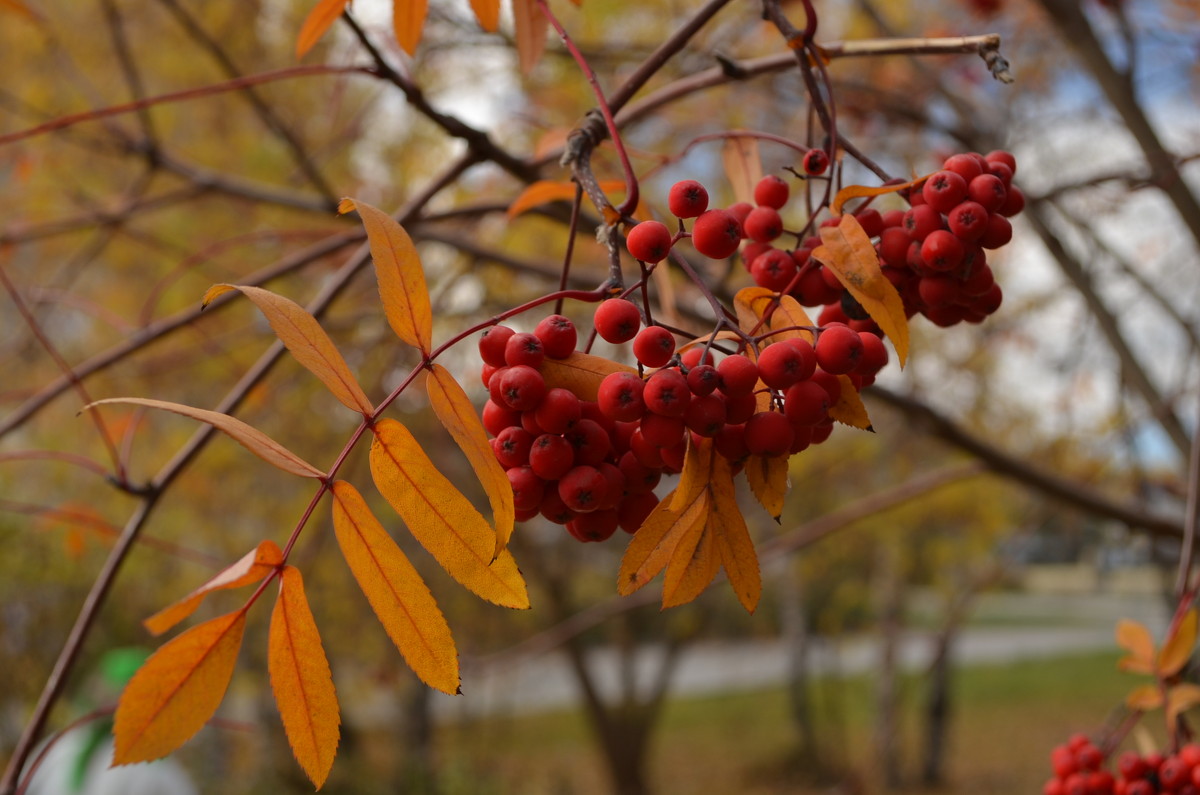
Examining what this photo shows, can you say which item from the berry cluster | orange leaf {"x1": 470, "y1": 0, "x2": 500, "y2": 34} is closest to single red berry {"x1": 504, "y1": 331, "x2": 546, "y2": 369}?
orange leaf {"x1": 470, "y1": 0, "x2": 500, "y2": 34}

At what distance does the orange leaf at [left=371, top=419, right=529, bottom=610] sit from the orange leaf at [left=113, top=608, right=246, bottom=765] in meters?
0.10

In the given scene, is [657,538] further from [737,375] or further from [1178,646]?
[1178,646]

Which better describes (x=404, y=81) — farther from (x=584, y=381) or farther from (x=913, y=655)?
(x=913, y=655)

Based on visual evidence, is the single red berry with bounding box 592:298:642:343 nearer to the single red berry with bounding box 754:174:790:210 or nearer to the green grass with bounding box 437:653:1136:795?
the single red berry with bounding box 754:174:790:210

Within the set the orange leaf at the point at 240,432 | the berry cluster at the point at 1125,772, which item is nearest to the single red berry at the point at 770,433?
the orange leaf at the point at 240,432

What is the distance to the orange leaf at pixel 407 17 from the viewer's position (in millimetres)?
690

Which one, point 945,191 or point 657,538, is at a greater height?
point 945,191

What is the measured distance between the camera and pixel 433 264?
316 cm

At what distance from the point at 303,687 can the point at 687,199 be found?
0.31m

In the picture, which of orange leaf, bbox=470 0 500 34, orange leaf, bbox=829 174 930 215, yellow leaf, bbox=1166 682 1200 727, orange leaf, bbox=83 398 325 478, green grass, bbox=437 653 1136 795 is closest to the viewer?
orange leaf, bbox=83 398 325 478

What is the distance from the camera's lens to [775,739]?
8945 millimetres

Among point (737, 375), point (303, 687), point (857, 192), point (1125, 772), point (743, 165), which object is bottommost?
point (1125, 772)

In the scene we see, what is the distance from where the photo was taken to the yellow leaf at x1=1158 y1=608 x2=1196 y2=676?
804 mm

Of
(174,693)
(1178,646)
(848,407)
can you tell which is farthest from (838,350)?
(1178,646)
